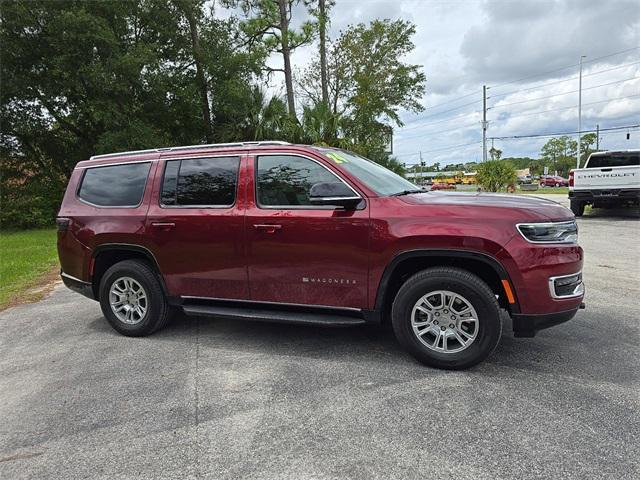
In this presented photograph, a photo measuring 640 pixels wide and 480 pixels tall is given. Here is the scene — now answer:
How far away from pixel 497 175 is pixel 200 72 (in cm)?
1414

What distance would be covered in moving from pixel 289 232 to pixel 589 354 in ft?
9.15

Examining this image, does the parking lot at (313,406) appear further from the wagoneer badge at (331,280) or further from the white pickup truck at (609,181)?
the white pickup truck at (609,181)

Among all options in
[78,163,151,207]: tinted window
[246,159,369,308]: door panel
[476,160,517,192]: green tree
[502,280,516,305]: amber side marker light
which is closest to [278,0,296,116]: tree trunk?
[476,160,517,192]: green tree

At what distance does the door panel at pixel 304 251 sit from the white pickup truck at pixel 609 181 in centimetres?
1223

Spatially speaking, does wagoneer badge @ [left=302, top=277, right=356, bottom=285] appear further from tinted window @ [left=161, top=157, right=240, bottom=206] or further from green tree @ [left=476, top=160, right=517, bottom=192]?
green tree @ [left=476, top=160, right=517, bottom=192]

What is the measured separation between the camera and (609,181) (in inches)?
515

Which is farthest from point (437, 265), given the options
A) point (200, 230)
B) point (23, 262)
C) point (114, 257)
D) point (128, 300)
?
point (23, 262)

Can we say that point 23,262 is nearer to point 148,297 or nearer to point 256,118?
point 148,297

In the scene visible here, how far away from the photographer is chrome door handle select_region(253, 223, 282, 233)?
13.2ft

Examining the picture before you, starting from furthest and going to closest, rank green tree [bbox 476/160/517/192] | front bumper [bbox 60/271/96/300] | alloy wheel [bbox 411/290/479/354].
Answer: green tree [bbox 476/160/517/192] → front bumper [bbox 60/271/96/300] → alloy wheel [bbox 411/290/479/354]

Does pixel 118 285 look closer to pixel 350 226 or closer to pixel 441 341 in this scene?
pixel 350 226

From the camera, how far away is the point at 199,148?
4.54 meters

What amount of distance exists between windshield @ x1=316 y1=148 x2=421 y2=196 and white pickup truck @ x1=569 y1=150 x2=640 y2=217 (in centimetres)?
1117

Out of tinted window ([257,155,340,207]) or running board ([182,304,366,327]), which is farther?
tinted window ([257,155,340,207])
